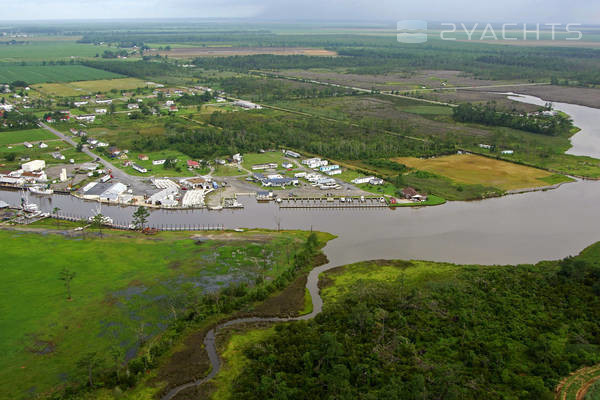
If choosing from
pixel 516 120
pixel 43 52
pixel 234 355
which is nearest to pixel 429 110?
pixel 516 120

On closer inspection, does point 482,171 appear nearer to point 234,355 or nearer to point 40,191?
point 234,355

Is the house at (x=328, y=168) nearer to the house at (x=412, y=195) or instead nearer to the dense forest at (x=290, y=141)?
the dense forest at (x=290, y=141)

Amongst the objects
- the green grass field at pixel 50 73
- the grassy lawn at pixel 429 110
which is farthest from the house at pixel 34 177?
the green grass field at pixel 50 73

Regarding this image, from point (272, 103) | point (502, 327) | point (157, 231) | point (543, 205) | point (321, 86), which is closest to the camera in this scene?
point (502, 327)

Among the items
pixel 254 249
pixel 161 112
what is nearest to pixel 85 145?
pixel 161 112

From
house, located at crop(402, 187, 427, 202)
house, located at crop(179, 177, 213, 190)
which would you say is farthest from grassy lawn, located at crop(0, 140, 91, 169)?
house, located at crop(402, 187, 427, 202)

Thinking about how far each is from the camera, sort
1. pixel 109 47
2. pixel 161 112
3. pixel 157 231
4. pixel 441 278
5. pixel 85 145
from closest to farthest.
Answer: pixel 441 278, pixel 157 231, pixel 85 145, pixel 161 112, pixel 109 47

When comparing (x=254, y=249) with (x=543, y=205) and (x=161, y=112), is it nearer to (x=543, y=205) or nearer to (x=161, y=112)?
(x=543, y=205)
